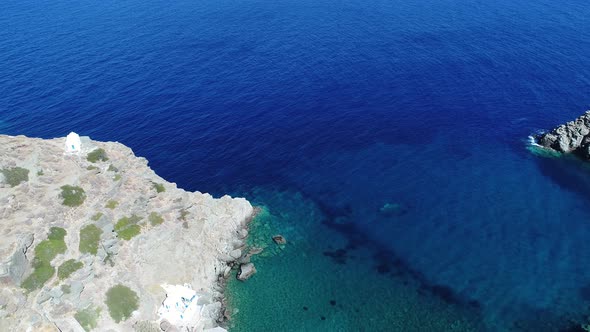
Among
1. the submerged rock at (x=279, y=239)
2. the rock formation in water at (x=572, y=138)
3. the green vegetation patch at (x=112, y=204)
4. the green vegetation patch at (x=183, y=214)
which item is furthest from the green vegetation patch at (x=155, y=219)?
the rock formation in water at (x=572, y=138)

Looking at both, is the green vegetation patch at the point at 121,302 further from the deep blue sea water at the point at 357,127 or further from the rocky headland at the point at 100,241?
the deep blue sea water at the point at 357,127

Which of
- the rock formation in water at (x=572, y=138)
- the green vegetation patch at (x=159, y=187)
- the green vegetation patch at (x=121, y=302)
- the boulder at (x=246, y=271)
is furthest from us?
the rock formation in water at (x=572, y=138)

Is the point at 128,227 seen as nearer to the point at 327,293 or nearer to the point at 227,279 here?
the point at 227,279

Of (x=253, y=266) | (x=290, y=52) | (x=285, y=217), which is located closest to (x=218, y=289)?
(x=253, y=266)

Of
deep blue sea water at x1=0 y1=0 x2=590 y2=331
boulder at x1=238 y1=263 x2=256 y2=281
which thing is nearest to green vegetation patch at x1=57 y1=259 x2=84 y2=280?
boulder at x1=238 y1=263 x2=256 y2=281

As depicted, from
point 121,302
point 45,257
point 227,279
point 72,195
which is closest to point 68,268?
point 45,257

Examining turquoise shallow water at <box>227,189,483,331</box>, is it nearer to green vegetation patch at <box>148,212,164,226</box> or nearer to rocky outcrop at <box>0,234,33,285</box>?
green vegetation patch at <box>148,212,164,226</box>
